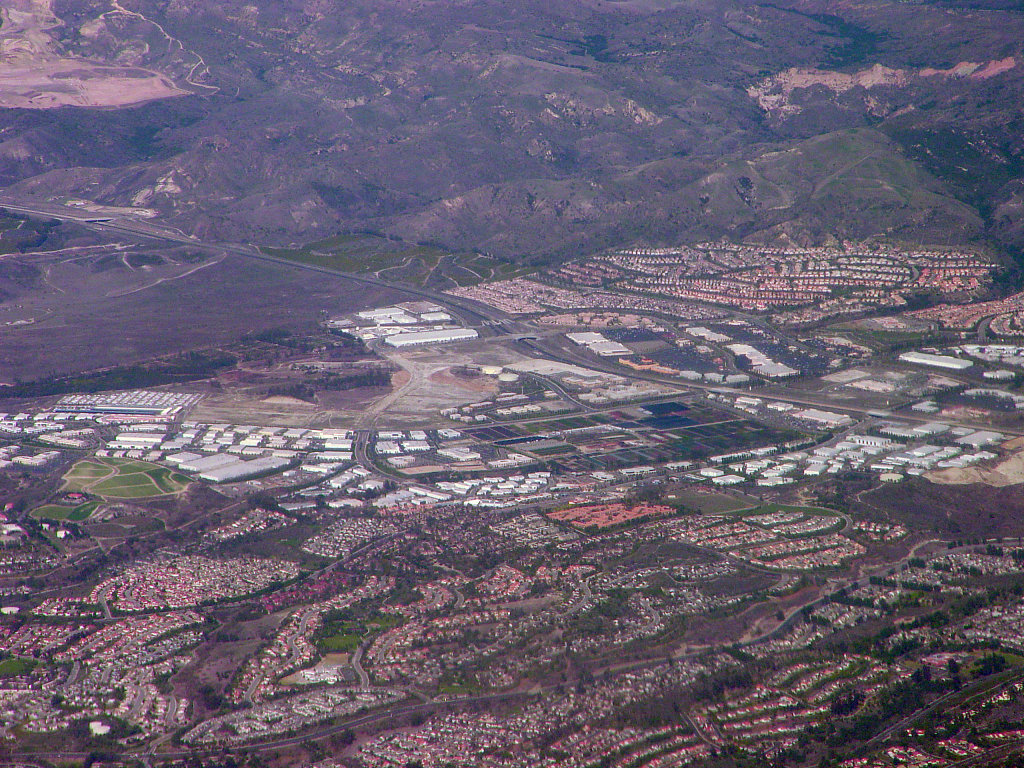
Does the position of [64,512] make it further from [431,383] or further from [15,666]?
[431,383]

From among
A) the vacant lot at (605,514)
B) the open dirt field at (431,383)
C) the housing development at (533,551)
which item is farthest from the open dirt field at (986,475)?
the open dirt field at (431,383)

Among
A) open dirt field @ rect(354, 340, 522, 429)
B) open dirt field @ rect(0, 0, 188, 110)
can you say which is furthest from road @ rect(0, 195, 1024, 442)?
open dirt field @ rect(0, 0, 188, 110)

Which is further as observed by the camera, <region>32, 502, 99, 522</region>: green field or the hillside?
the hillside

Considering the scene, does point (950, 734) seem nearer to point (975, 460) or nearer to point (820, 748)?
point (820, 748)

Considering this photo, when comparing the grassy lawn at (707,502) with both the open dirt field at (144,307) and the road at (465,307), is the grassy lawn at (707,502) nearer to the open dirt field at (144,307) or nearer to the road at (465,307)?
the road at (465,307)

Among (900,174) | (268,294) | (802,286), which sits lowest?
(268,294)

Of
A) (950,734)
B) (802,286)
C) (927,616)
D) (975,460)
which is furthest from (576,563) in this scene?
(802,286)

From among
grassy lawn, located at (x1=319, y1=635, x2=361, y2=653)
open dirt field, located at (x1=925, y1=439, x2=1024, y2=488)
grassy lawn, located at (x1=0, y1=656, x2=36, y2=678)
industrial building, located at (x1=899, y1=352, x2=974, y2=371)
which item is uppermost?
industrial building, located at (x1=899, y1=352, x2=974, y2=371)

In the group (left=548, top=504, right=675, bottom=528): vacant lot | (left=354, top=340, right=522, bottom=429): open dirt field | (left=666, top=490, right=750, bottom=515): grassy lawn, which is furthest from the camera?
(left=354, top=340, right=522, bottom=429): open dirt field

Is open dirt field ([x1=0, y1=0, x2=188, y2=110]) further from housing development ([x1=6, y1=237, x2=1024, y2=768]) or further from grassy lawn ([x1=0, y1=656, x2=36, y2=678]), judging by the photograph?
grassy lawn ([x1=0, y1=656, x2=36, y2=678])
